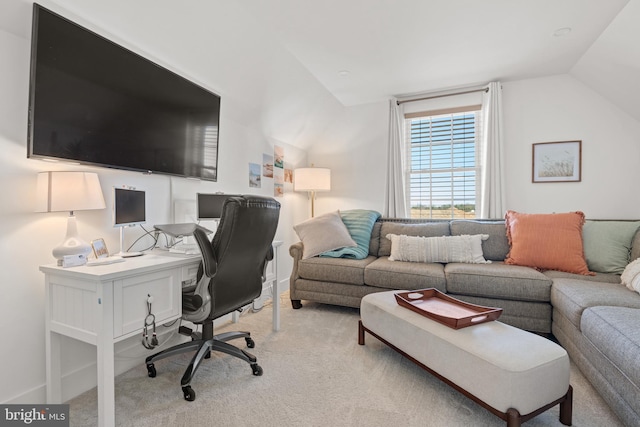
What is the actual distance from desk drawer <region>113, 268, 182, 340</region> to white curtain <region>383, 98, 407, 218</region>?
277 cm

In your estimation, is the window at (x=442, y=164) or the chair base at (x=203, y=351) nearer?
the chair base at (x=203, y=351)

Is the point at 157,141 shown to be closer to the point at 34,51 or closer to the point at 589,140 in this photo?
the point at 34,51

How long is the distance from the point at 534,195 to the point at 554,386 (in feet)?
8.36

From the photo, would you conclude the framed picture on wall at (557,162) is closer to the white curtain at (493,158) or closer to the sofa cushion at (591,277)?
the white curtain at (493,158)

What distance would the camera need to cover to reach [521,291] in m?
2.22

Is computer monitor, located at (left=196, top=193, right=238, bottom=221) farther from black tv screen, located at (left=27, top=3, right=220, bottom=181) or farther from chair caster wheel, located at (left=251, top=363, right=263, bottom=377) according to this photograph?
chair caster wheel, located at (left=251, top=363, right=263, bottom=377)

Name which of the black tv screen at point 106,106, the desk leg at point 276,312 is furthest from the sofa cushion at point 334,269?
the black tv screen at point 106,106

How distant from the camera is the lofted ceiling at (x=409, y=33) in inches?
72.1

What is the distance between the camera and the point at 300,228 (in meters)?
3.17

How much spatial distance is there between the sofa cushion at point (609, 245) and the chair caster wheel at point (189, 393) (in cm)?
305

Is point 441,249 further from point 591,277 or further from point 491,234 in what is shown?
point 591,277

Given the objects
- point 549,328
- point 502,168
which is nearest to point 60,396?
point 549,328

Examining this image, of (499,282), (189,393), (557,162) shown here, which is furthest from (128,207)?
(557,162)

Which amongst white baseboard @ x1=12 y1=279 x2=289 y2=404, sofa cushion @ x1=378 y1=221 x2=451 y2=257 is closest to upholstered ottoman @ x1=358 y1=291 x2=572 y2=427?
sofa cushion @ x1=378 y1=221 x2=451 y2=257
